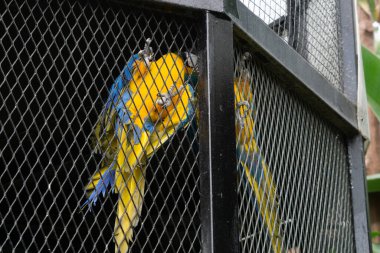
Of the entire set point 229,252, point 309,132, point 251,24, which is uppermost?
point 251,24

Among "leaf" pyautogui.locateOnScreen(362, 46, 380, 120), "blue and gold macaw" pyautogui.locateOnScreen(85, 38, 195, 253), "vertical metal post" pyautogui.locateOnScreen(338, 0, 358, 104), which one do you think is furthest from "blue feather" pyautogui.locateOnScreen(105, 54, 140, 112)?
"leaf" pyautogui.locateOnScreen(362, 46, 380, 120)

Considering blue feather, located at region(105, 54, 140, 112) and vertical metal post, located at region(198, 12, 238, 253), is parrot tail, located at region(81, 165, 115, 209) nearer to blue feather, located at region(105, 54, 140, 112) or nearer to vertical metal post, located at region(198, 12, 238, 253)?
blue feather, located at region(105, 54, 140, 112)

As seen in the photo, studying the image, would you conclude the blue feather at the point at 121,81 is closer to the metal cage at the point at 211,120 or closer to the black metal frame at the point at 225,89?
the metal cage at the point at 211,120

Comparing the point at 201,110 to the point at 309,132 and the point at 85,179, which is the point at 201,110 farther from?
the point at 85,179

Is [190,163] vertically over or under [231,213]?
over

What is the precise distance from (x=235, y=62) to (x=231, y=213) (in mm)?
431

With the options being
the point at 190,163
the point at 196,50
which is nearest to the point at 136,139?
the point at 190,163

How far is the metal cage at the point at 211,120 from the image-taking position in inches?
64.8

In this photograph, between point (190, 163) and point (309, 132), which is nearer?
point (190, 163)

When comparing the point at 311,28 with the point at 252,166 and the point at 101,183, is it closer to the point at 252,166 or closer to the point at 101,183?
the point at 252,166

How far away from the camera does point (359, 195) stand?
7.29 feet

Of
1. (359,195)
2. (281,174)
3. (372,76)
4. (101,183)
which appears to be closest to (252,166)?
(281,174)

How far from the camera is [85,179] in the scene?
2.37m

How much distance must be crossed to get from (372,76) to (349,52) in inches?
35.2
